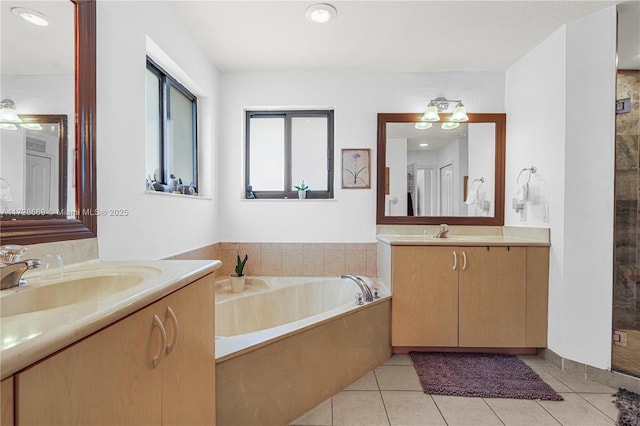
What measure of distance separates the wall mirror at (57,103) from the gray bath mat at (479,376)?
6.49ft

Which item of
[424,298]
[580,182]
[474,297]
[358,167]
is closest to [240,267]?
[358,167]

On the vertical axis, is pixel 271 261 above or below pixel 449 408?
above

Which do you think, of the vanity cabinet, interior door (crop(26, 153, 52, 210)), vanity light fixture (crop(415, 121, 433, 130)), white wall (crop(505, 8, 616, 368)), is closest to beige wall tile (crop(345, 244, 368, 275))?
vanity light fixture (crop(415, 121, 433, 130))

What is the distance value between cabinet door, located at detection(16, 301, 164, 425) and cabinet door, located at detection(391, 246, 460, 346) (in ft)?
5.52

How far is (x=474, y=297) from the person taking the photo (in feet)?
7.07

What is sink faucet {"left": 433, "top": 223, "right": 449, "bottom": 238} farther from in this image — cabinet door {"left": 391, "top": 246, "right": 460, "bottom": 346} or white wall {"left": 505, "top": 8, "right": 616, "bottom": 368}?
white wall {"left": 505, "top": 8, "right": 616, "bottom": 368}

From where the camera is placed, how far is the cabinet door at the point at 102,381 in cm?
49

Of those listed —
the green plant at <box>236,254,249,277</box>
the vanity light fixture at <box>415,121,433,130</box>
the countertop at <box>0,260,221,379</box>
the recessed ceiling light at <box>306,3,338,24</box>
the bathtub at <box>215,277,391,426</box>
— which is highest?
the recessed ceiling light at <box>306,3,338,24</box>

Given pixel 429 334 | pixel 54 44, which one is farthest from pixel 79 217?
pixel 429 334

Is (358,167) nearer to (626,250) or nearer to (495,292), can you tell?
(495,292)

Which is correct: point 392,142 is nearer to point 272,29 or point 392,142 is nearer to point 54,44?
point 272,29

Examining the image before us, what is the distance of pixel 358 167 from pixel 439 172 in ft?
2.32

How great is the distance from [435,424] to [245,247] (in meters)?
1.89

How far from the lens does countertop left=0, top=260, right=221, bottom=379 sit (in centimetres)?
47
